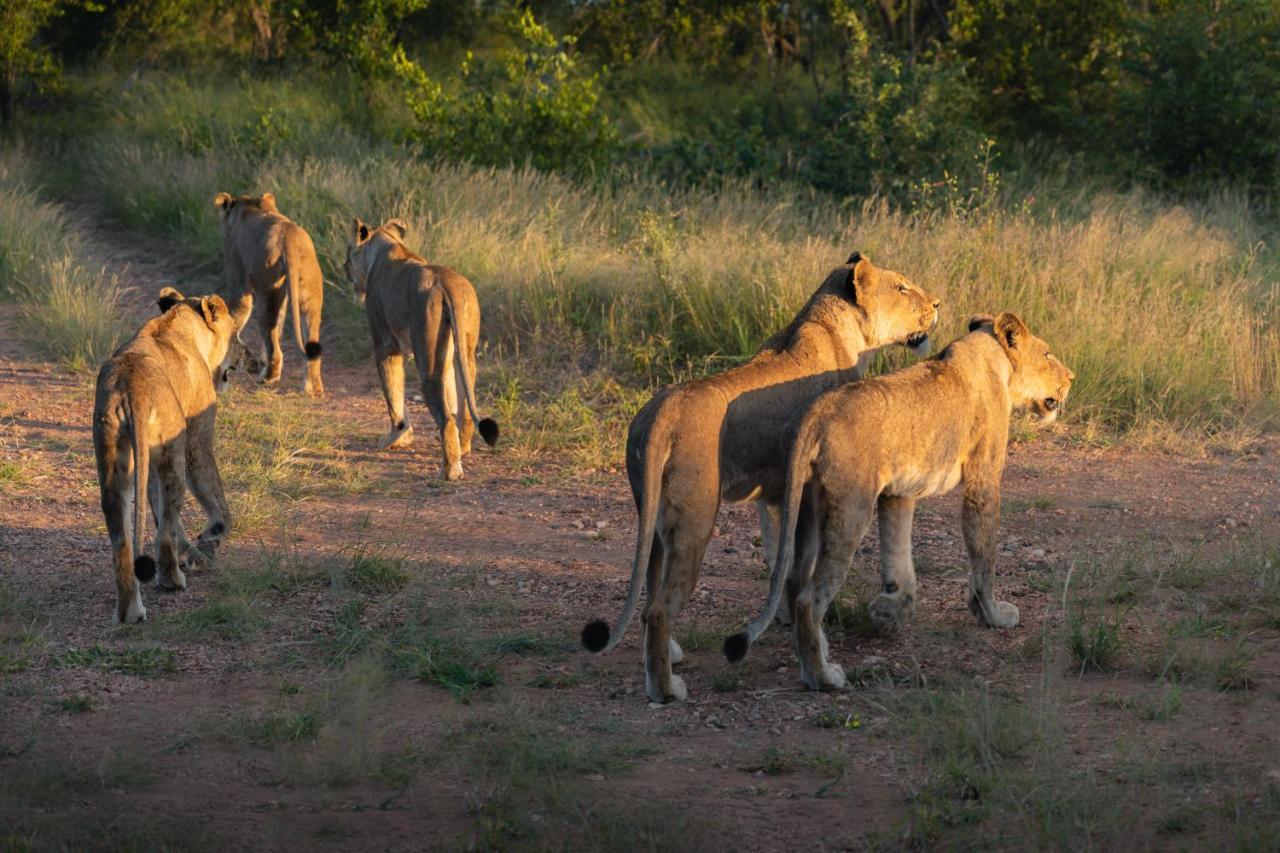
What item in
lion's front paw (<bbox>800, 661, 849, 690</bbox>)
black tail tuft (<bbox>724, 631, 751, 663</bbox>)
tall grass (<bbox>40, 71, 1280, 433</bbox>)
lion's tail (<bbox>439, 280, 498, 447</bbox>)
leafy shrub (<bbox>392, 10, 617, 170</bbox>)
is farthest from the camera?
leafy shrub (<bbox>392, 10, 617, 170</bbox>)

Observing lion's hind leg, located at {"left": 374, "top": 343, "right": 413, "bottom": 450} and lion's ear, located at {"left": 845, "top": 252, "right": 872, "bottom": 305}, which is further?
lion's hind leg, located at {"left": 374, "top": 343, "right": 413, "bottom": 450}

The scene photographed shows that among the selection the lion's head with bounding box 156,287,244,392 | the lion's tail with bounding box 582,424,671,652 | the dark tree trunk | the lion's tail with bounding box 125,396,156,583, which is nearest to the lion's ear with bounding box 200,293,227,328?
the lion's head with bounding box 156,287,244,392

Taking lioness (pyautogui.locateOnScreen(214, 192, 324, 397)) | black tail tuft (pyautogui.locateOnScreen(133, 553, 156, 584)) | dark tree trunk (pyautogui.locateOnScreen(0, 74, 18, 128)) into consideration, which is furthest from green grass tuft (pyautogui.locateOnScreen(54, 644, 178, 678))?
dark tree trunk (pyautogui.locateOnScreen(0, 74, 18, 128))

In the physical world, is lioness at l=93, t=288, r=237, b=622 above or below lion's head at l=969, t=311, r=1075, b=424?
below

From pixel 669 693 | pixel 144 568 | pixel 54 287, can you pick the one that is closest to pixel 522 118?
pixel 54 287

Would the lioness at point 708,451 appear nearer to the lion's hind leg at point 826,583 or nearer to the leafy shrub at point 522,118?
the lion's hind leg at point 826,583

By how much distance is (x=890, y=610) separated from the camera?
5227 mm

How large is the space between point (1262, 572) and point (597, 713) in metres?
2.69

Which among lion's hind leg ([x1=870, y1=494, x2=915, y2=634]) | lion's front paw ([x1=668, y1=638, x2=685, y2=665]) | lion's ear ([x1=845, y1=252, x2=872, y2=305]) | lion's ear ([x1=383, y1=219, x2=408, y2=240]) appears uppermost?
lion's ear ([x1=845, y1=252, x2=872, y2=305])

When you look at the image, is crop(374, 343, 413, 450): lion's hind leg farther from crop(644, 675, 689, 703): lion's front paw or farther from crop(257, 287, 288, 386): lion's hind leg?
crop(644, 675, 689, 703): lion's front paw

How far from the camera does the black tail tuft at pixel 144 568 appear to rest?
207 inches

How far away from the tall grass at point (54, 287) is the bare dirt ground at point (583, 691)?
3099 millimetres

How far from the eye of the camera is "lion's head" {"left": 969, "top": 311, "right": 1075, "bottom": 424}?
5.61 meters

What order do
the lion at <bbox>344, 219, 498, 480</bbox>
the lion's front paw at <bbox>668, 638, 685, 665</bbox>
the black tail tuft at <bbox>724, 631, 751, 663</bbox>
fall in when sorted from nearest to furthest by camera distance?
the black tail tuft at <bbox>724, 631, 751, 663</bbox> → the lion's front paw at <bbox>668, 638, 685, 665</bbox> → the lion at <bbox>344, 219, 498, 480</bbox>
